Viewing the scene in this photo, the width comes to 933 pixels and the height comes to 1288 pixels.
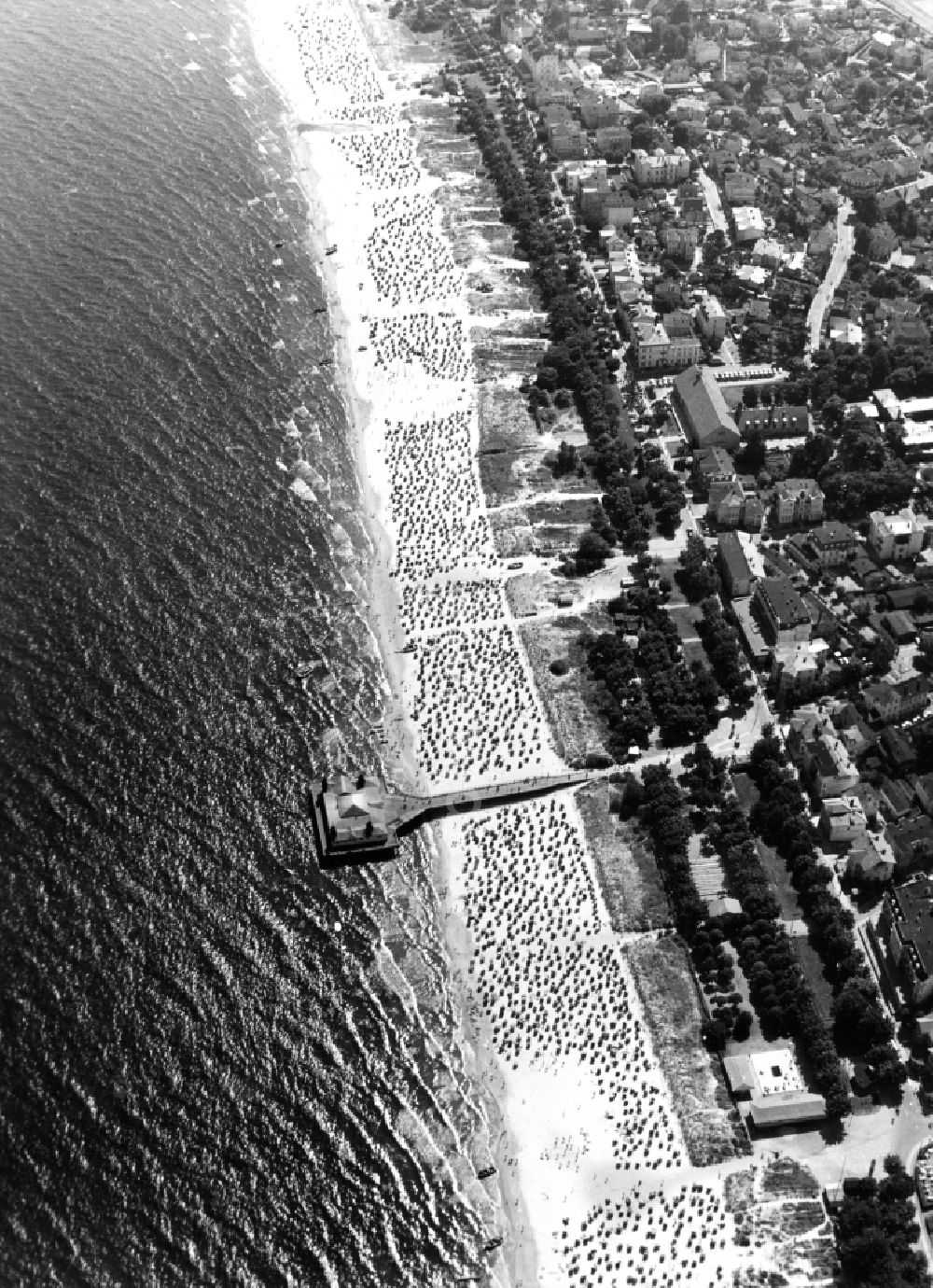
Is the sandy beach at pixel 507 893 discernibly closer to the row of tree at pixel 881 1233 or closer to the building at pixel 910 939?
the row of tree at pixel 881 1233

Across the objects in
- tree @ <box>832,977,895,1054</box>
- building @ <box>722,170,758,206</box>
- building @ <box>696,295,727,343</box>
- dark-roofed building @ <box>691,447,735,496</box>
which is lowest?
tree @ <box>832,977,895,1054</box>

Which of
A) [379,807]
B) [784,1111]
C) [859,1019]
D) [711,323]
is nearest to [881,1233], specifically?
[784,1111]

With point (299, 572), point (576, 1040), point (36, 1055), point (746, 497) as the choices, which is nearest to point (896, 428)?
point (746, 497)

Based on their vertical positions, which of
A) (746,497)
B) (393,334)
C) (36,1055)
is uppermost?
(393,334)

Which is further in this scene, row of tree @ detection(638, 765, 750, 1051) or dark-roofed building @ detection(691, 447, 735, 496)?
dark-roofed building @ detection(691, 447, 735, 496)

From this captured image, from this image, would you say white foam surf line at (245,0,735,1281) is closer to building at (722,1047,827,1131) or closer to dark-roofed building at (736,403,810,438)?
building at (722,1047,827,1131)

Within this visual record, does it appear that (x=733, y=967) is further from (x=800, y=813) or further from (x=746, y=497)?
(x=746, y=497)

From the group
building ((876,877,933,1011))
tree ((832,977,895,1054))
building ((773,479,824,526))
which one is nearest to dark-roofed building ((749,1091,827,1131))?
tree ((832,977,895,1054))

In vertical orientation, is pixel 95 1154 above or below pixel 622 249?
below
